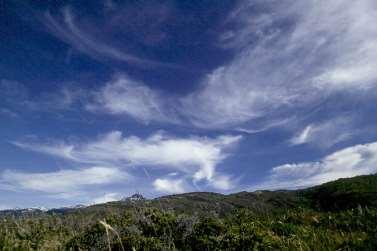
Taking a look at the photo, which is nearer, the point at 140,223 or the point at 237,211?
the point at 140,223

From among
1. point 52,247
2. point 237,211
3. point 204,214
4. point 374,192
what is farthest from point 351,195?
point 52,247

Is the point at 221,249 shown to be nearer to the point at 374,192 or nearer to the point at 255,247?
the point at 255,247

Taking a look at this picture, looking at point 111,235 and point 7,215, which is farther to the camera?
point 7,215

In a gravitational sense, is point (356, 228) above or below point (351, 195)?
below

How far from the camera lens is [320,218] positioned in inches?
634

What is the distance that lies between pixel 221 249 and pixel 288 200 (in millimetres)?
117080

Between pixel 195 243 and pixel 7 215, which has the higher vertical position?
pixel 7 215

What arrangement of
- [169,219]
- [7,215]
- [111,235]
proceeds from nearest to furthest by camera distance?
[111,235] → [169,219] → [7,215]

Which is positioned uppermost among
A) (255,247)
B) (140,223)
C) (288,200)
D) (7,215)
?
(288,200)

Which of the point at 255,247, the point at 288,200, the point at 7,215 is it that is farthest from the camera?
the point at 288,200

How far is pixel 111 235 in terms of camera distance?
13.1 metres

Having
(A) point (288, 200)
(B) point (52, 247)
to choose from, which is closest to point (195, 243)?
(B) point (52, 247)

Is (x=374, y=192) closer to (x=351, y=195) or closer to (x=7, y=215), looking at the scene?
(x=351, y=195)

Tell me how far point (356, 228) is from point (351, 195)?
2276 inches
